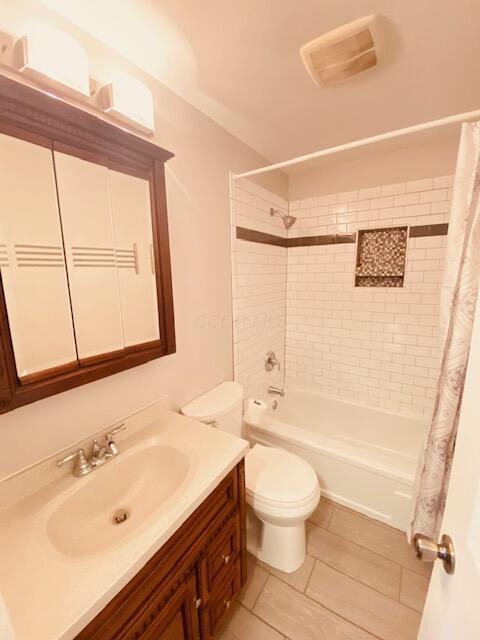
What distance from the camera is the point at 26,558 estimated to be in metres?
0.69

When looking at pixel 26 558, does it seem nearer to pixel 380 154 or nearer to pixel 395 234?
pixel 395 234

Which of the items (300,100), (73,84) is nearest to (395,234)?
(300,100)

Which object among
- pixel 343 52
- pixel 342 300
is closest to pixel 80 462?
pixel 343 52

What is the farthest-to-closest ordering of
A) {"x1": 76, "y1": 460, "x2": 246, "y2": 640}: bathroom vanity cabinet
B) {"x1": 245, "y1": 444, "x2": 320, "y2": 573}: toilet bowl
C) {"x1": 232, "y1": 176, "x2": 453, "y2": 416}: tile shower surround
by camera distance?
1. {"x1": 232, "y1": 176, "x2": 453, "y2": 416}: tile shower surround
2. {"x1": 245, "y1": 444, "x2": 320, "y2": 573}: toilet bowl
3. {"x1": 76, "y1": 460, "x2": 246, "y2": 640}: bathroom vanity cabinet

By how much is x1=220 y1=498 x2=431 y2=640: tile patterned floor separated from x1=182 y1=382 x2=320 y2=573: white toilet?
0.09 m

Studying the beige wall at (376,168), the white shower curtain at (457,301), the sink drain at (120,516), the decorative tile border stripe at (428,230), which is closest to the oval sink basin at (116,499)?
the sink drain at (120,516)

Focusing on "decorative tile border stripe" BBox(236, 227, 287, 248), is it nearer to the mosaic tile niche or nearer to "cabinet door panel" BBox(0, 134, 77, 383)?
the mosaic tile niche

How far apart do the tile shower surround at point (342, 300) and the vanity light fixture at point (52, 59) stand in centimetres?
99

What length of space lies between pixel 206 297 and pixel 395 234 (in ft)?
5.27

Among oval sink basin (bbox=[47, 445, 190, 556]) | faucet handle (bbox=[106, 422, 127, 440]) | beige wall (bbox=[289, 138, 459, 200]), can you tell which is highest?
beige wall (bbox=[289, 138, 459, 200])

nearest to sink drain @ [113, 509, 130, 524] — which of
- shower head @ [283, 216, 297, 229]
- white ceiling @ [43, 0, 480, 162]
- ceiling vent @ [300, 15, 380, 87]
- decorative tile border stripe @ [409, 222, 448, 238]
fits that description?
white ceiling @ [43, 0, 480, 162]

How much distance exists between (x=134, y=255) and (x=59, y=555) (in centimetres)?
97

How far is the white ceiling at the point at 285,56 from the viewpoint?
3.02 feet

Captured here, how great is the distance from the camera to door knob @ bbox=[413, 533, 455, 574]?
521 millimetres
